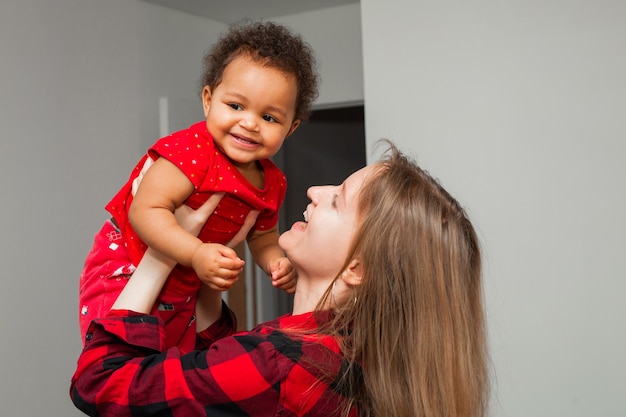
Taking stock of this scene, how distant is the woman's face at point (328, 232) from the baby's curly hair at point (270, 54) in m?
0.35

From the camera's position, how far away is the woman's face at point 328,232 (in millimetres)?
1370

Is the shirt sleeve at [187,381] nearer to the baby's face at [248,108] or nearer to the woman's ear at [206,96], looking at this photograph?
the baby's face at [248,108]

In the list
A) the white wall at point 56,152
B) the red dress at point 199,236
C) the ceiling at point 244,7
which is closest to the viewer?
the red dress at point 199,236

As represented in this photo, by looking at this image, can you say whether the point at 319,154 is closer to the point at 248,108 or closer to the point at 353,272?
the point at 248,108

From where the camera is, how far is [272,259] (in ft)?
Result: 5.64

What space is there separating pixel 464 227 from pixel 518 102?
5.52ft

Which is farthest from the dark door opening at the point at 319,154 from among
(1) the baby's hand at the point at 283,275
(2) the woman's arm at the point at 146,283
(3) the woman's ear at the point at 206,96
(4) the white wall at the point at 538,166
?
(2) the woman's arm at the point at 146,283

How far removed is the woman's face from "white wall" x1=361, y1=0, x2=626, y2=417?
1.63 meters

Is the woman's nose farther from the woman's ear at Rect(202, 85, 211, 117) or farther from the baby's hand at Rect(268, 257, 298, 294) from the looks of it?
the woman's ear at Rect(202, 85, 211, 117)

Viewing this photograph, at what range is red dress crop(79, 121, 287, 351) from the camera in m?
1.54

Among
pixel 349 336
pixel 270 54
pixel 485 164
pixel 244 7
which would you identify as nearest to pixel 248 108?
pixel 270 54

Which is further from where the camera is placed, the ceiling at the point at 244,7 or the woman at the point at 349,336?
the ceiling at the point at 244,7

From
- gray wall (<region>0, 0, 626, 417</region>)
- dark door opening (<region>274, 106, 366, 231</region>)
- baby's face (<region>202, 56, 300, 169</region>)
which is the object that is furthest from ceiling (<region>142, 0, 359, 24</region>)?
baby's face (<region>202, 56, 300, 169</region>)

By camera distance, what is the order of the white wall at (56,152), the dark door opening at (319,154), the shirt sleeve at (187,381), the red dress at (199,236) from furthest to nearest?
the dark door opening at (319,154), the white wall at (56,152), the red dress at (199,236), the shirt sleeve at (187,381)
